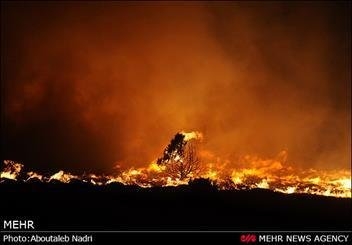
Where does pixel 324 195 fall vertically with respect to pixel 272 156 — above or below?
below

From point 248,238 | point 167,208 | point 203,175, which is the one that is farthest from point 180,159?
point 248,238

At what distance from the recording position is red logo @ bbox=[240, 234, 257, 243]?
26506mm

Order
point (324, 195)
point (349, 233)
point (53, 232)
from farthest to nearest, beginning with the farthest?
point (324, 195)
point (349, 233)
point (53, 232)

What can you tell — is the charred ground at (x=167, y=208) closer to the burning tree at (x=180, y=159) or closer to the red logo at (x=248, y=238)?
the red logo at (x=248, y=238)

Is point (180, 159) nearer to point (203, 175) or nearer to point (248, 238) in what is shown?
point (203, 175)

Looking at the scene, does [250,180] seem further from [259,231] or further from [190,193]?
[259,231]

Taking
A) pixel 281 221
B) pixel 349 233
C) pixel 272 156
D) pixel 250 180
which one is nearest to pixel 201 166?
pixel 250 180

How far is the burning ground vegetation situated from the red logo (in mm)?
7923

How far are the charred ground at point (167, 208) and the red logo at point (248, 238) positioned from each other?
159 cm

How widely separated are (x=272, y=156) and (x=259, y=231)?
19931 millimetres

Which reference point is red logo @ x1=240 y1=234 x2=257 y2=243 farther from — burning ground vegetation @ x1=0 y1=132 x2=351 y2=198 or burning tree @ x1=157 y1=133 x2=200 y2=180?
burning tree @ x1=157 y1=133 x2=200 y2=180

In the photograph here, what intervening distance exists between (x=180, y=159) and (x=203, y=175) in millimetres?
2633

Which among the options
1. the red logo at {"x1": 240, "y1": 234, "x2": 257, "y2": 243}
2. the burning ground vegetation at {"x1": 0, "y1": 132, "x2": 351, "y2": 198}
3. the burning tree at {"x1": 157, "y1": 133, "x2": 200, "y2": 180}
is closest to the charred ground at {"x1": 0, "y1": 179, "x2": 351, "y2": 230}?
the red logo at {"x1": 240, "y1": 234, "x2": 257, "y2": 243}

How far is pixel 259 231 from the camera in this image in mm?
27984
